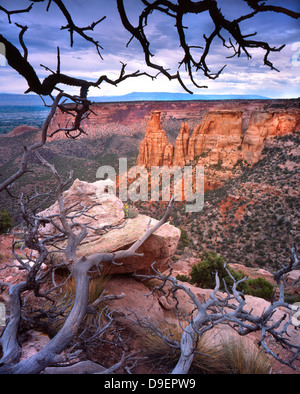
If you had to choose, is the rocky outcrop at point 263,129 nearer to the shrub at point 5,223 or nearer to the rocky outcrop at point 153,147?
Answer: the rocky outcrop at point 153,147

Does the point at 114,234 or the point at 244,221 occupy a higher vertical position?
the point at 114,234

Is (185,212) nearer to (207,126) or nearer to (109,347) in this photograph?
(207,126)

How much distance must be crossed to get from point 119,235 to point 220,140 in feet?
117

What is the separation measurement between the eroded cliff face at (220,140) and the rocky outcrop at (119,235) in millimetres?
30009

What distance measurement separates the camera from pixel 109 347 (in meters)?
3.32

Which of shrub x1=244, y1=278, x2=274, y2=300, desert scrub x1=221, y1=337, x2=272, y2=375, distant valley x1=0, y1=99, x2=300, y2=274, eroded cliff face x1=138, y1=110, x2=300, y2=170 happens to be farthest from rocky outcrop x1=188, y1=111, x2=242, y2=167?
desert scrub x1=221, y1=337, x2=272, y2=375

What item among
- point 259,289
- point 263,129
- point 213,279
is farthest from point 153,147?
point 259,289

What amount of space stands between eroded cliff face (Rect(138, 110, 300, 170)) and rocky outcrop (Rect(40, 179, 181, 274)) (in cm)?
3001

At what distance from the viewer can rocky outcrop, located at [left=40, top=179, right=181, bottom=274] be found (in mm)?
5164

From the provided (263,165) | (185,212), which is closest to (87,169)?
(185,212)

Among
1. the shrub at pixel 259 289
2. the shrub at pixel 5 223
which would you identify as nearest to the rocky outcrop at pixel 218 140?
the shrub at pixel 259 289

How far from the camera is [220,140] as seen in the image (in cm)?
3753

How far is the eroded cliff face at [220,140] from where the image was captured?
3233 cm

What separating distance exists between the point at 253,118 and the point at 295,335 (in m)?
36.2
